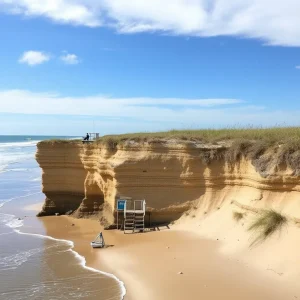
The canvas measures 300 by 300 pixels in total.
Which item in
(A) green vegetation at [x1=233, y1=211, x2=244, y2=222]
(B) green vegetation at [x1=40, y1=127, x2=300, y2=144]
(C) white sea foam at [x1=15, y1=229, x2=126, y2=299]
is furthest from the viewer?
(B) green vegetation at [x1=40, y1=127, x2=300, y2=144]

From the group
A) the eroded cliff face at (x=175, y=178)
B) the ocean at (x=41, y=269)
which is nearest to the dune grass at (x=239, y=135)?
the eroded cliff face at (x=175, y=178)

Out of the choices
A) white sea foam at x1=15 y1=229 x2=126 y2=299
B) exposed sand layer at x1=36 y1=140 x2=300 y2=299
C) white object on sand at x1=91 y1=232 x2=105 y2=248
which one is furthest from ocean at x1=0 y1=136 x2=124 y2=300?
white object on sand at x1=91 y1=232 x2=105 y2=248

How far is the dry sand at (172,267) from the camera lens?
10.5 m

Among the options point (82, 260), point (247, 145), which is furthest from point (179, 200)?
point (82, 260)

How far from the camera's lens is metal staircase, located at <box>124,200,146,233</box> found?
57.5 ft

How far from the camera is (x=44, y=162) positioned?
2242 cm

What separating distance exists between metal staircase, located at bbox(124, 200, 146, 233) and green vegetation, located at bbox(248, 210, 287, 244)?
18.0ft

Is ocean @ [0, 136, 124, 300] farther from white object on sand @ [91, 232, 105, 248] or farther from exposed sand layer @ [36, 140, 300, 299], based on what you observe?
white object on sand @ [91, 232, 105, 248]

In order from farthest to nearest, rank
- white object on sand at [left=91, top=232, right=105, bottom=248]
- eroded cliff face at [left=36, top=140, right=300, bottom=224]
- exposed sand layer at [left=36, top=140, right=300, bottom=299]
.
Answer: eroded cliff face at [left=36, top=140, right=300, bottom=224]
white object on sand at [left=91, top=232, right=105, bottom=248]
exposed sand layer at [left=36, top=140, right=300, bottom=299]

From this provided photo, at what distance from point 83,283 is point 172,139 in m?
8.65

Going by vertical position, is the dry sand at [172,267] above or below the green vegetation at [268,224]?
below

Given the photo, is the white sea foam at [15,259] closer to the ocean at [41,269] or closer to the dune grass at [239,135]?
the ocean at [41,269]

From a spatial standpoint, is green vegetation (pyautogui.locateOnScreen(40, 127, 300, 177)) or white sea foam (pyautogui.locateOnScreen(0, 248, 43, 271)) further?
green vegetation (pyautogui.locateOnScreen(40, 127, 300, 177))

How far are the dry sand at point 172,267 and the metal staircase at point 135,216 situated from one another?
625 millimetres
